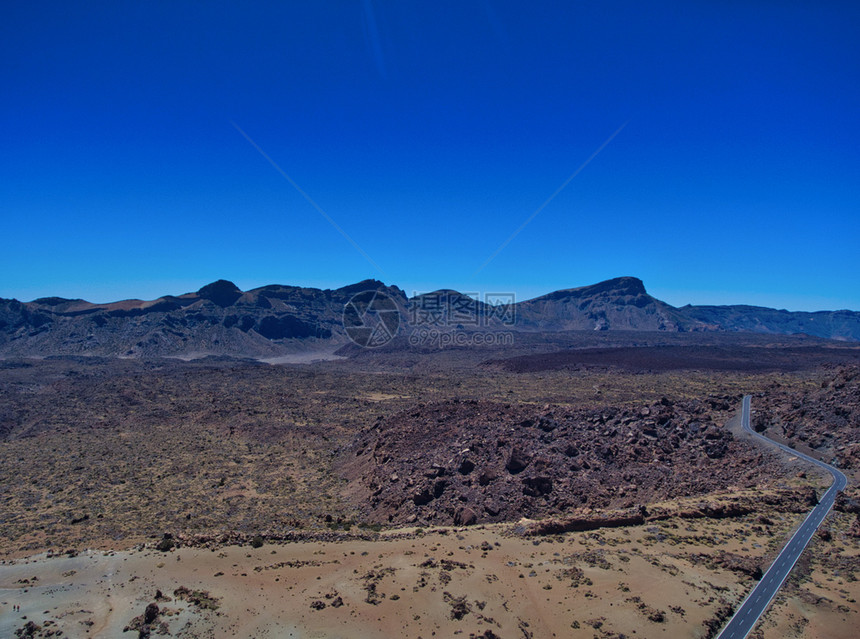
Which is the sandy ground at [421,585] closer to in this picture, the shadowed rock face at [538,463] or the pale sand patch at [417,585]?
the pale sand patch at [417,585]

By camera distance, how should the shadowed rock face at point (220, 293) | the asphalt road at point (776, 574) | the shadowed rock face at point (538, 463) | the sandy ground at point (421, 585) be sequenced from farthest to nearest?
1. the shadowed rock face at point (220, 293)
2. the shadowed rock face at point (538, 463)
3. the sandy ground at point (421, 585)
4. the asphalt road at point (776, 574)

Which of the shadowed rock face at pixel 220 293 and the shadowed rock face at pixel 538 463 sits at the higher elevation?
the shadowed rock face at pixel 220 293

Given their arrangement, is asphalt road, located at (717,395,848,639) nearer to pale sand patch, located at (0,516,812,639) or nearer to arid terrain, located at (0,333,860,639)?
arid terrain, located at (0,333,860,639)

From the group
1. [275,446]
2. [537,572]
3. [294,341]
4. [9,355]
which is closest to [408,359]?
[294,341]

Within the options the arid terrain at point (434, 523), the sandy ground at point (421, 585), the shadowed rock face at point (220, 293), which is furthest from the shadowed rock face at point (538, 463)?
the shadowed rock face at point (220, 293)

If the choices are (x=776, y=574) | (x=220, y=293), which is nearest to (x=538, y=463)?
(x=776, y=574)

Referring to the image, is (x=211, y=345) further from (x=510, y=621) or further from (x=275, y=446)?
(x=510, y=621)
